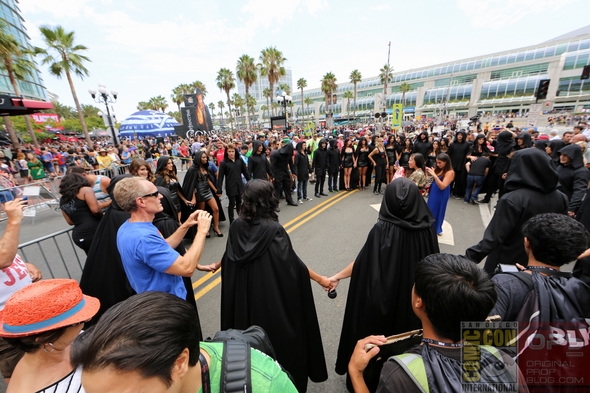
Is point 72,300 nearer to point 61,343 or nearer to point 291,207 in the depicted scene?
point 61,343

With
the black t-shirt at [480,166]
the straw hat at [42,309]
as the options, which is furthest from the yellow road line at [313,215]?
the straw hat at [42,309]

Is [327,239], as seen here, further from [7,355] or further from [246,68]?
[246,68]

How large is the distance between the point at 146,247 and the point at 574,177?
7150 mm

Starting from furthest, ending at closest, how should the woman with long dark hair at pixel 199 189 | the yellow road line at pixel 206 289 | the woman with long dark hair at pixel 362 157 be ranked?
the woman with long dark hair at pixel 362 157 → the woman with long dark hair at pixel 199 189 → the yellow road line at pixel 206 289

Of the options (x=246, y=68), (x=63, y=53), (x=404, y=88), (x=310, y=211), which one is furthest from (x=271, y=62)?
(x=404, y=88)

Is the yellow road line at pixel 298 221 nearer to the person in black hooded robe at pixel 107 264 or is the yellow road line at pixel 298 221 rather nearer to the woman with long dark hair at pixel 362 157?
the woman with long dark hair at pixel 362 157

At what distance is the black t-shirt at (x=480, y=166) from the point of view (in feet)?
24.5

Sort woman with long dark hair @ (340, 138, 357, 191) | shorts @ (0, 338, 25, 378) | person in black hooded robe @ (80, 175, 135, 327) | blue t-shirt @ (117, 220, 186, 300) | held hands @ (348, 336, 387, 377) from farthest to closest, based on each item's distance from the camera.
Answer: woman with long dark hair @ (340, 138, 357, 191) < person in black hooded robe @ (80, 175, 135, 327) < blue t-shirt @ (117, 220, 186, 300) < shorts @ (0, 338, 25, 378) < held hands @ (348, 336, 387, 377)

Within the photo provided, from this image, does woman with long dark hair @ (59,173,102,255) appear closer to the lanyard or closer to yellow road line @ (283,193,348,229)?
the lanyard

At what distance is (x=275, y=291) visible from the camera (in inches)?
85.0

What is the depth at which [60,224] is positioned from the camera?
7.62 metres

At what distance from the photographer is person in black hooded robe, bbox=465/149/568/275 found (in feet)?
8.80

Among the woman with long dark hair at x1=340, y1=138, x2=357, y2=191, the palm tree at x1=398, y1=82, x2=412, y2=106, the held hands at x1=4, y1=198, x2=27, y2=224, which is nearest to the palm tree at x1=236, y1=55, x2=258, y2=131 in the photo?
the woman with long dark hair at x1=340, y1=138, x2=357, y2=191

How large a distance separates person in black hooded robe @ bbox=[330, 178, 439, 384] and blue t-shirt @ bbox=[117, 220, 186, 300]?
1.78 m
